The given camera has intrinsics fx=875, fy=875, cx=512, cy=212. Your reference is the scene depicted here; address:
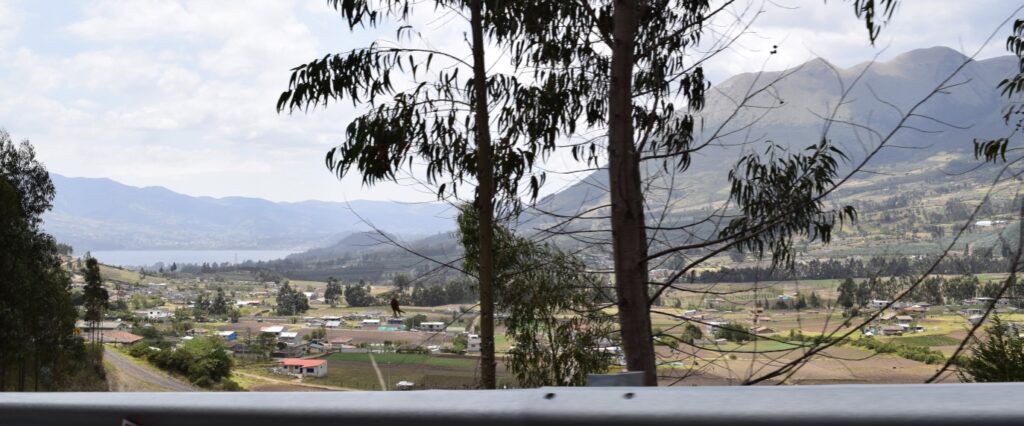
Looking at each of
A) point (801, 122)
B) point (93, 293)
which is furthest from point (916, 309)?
point (93, 293)

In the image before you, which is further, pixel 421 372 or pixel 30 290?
pixel 30 290

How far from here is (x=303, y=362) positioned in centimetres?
1423

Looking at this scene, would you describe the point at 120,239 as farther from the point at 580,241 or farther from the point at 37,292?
the point at 580,241

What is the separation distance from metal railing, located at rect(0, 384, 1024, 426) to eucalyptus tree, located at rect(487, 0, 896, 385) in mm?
1761

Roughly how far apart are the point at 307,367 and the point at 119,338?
10.3 meters

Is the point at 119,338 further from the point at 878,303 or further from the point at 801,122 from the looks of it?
the point at 878,303

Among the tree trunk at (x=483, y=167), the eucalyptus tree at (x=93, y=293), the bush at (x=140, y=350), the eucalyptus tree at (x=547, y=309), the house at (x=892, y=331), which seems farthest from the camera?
the bush at (x=140, y=350)

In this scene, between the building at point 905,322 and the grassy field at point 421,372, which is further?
the grassy field at point 421,372

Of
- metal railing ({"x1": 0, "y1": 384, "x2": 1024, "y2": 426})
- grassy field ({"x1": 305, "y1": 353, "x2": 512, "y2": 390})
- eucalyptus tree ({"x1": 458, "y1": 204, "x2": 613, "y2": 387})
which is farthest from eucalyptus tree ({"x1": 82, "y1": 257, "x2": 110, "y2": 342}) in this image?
metal railing ({"x1": 0, "y1": 384, "x2": 1024, "y2": 426})

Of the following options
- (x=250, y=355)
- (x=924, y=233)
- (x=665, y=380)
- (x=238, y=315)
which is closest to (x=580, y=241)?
(x=665, y=380)

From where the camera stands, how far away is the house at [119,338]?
21.0 metres

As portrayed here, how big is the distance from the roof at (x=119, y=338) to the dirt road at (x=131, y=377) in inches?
11.6

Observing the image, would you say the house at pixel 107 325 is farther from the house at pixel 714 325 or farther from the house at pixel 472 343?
the house at pixel 714 325

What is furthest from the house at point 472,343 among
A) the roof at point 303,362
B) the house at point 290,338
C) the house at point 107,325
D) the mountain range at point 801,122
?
the house at point 107,325
